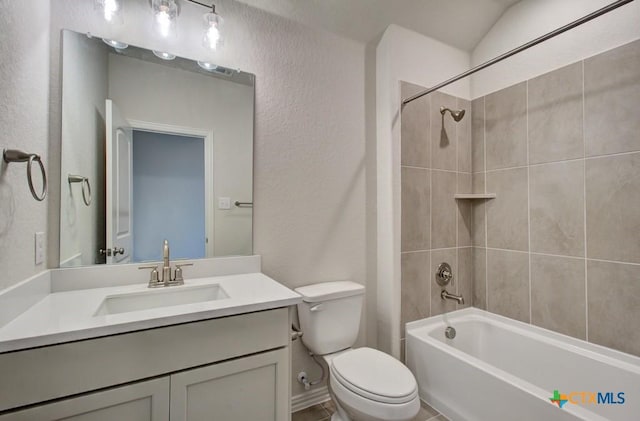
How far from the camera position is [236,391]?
3.45 feet

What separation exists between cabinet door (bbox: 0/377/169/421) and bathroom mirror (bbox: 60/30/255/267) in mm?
642

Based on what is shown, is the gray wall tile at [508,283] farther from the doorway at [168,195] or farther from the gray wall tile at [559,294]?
the doorway at [168,195]

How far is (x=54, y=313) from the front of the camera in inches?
37.6

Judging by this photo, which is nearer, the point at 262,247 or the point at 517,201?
the point at 262,247

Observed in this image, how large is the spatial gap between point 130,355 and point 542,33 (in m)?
2.69

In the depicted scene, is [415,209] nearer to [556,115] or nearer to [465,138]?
[465,138]

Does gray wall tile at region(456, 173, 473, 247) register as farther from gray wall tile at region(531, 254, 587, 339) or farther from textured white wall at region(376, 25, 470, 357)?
textured white wall at region(376, 25, 470, 357)

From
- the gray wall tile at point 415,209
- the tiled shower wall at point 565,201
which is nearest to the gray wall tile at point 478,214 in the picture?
the tiled shower wall at point 565,201

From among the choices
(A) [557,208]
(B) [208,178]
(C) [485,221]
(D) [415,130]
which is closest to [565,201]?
(A) [557,208]

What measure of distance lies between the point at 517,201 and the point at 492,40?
1.18 metres

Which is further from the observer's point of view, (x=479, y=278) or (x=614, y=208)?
(x=479, y=278)

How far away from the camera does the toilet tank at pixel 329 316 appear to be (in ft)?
5.32

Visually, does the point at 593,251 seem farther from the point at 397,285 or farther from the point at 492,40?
the point at 492,40

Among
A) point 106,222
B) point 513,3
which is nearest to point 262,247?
point 106,222
